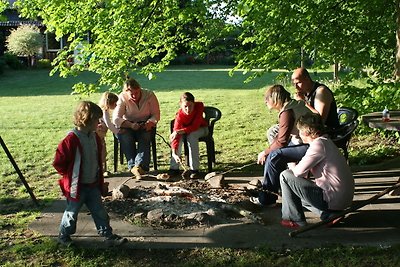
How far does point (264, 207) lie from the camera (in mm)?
5449

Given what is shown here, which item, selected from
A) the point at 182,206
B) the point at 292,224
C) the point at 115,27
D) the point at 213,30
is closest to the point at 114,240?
the point at 182,206

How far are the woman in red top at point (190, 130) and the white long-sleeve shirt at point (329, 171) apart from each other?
8.37 ft

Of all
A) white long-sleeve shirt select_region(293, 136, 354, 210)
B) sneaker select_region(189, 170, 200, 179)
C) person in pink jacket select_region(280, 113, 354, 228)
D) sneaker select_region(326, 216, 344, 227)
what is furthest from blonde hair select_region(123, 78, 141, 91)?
sneaker select_region(326, 216, 344, 227)

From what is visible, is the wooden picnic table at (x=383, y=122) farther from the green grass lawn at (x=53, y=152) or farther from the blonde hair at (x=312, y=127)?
the green grass lawn at (x=53, y=152)

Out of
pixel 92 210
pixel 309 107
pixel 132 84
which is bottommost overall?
pixel 92 210

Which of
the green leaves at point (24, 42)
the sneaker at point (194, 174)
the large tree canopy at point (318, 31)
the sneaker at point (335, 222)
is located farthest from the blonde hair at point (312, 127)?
the green leaves at point (24, 42)

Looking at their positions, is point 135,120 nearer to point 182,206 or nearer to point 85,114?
Answer: point 182,206

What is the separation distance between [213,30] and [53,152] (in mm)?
3599

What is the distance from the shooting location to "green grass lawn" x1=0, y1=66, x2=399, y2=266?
4.17 m

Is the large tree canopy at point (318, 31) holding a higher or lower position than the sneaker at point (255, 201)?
higher

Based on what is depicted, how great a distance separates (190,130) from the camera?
7.02 metres

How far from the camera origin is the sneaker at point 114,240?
4.48m

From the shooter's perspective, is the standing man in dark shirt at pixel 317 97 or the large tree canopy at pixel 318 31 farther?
the large tree canopy at pixel 318 31

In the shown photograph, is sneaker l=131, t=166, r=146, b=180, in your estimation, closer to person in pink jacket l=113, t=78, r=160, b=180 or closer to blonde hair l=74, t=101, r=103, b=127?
person in pink jacket l=113, t=78, r=160, b=180
